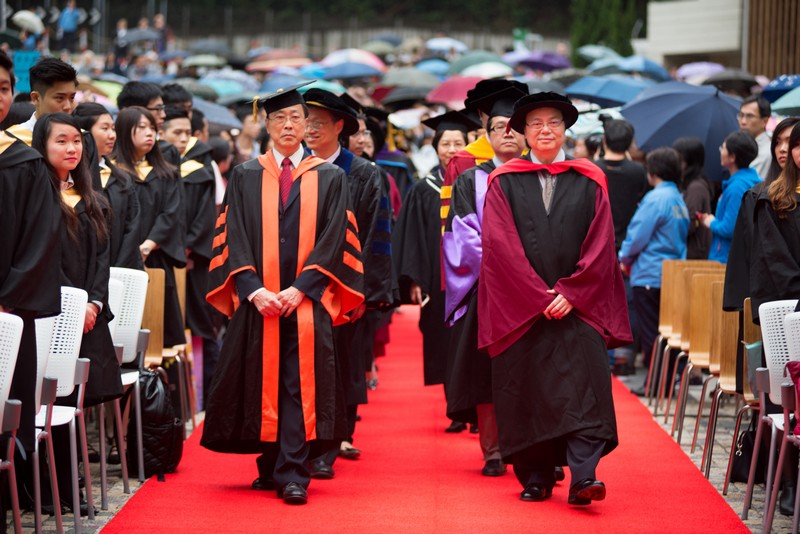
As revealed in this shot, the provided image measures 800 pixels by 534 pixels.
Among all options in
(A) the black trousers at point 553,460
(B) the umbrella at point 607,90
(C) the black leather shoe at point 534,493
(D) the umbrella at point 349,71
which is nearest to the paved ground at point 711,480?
(A) the black trousers at point 553,460

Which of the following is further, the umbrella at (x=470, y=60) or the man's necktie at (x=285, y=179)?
the umbrella at (x=470, y=60)

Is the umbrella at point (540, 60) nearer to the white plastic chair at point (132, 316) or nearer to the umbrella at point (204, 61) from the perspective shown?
the umbrella at point (204, 61)

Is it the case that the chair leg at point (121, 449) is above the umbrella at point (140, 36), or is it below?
below

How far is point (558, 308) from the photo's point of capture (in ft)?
21.9

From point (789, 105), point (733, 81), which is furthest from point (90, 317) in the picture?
point (733, 81)

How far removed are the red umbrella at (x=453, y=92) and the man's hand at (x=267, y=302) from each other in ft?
41.1

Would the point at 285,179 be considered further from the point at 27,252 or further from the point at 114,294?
the point at 27,252

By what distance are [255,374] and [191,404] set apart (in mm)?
2376

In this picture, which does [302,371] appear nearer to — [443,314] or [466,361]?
[466,361]

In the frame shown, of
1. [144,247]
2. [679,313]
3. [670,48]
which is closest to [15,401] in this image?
[144,247]

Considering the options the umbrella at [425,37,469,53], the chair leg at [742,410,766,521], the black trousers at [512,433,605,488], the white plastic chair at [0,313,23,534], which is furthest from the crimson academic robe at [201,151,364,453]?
the umbrella at [425,37,469,53]

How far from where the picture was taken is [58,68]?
7.24 meters

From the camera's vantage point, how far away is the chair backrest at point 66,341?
20.2 ft

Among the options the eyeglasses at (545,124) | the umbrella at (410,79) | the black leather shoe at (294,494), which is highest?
the eyeglasses at (545,124)
